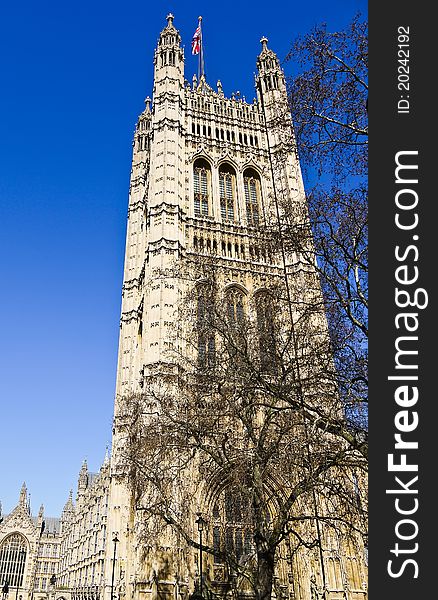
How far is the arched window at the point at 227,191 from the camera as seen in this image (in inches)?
1395

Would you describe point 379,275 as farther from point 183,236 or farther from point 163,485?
point 183,236

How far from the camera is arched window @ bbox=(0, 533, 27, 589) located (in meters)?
69.0

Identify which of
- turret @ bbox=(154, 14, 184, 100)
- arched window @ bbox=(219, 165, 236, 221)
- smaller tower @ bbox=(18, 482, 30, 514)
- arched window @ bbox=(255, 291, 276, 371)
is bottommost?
arched window @ bbox=(255, 291, 276, 371)

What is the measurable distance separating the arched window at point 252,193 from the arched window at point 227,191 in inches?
38.3

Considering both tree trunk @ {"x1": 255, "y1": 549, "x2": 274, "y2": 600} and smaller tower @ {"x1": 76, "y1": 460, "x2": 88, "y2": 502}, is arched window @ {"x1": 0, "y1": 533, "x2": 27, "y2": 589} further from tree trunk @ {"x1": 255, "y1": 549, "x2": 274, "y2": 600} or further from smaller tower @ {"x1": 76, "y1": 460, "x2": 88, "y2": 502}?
tree trunk @ {"x1": 255, "y1": 549, "x2": 274, "y2": 600}

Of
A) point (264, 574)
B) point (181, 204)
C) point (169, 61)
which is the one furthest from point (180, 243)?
point (264, 574)

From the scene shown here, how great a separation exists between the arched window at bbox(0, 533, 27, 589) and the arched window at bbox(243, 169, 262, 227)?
60.0 meters

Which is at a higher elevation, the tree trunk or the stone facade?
the stone facade

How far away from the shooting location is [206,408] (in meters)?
15.3

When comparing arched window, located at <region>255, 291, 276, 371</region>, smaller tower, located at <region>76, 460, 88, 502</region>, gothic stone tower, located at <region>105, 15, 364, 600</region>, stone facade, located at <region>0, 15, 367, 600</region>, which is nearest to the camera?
arched window, located at <region>255, 291, 276, 371</region>

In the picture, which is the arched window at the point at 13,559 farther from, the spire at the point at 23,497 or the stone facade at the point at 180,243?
the stone facade at the point at 180,243

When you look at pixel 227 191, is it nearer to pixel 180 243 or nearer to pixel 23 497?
pixel 180 243

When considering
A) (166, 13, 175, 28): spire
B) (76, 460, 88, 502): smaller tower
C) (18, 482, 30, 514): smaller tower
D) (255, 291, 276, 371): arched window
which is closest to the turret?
(166, 13, 175, 28): spire

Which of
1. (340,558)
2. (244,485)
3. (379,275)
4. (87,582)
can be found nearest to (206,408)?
(244,485)
